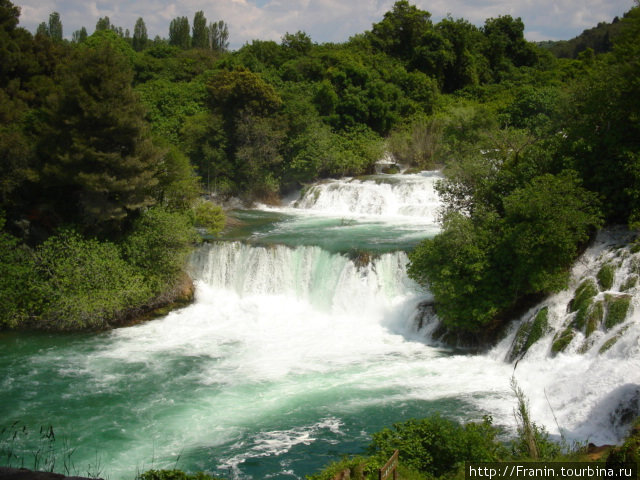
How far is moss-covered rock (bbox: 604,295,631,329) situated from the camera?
37.8 ft

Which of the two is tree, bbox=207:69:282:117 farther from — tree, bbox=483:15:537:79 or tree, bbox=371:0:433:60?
tree, bbox=483:15:537:79

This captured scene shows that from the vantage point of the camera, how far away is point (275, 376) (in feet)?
43.4

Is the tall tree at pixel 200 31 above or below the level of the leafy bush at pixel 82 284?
above

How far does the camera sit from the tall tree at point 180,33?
73375mm

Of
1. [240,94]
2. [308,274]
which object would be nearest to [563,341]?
[308,274]

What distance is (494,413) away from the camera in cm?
1088

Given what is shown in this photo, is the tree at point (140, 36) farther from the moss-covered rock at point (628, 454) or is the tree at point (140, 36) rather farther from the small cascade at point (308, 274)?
the moss-covered rock at point (628, 454)

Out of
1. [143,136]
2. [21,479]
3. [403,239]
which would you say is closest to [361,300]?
[403,239]

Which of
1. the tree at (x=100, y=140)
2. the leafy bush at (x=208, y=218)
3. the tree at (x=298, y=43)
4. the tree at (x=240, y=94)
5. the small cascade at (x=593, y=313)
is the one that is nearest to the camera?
the small cascade at (x=593, y=313)

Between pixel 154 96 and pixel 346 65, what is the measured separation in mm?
12656

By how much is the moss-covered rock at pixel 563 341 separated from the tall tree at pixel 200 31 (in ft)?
233

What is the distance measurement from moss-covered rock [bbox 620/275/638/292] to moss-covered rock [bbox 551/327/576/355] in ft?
4.72

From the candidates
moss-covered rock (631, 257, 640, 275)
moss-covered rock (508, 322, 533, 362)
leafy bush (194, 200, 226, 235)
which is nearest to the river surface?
moss-covered rock (508, 322, 533, 362)

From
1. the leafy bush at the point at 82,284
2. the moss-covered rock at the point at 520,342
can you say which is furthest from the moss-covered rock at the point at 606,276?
the leafy bush at the point at 82,284
